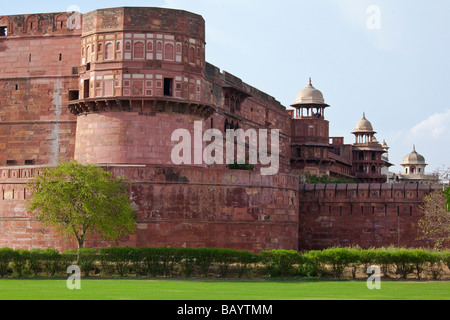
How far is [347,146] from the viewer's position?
80.3m

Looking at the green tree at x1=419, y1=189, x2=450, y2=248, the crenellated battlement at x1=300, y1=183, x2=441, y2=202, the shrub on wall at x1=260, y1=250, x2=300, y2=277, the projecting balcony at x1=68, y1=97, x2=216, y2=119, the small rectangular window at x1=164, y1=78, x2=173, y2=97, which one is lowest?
the shrub on wall at x1=260, y1=250, x2=300, y2=277

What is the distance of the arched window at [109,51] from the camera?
39444 millimetres

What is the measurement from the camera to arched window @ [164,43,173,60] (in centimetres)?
3950

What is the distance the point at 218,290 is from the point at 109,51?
17999mm

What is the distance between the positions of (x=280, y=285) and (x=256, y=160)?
28.2 m

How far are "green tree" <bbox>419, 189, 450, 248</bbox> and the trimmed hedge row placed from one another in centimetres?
920

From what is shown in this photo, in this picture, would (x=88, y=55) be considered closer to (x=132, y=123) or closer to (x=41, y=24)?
(x=132, y=123)

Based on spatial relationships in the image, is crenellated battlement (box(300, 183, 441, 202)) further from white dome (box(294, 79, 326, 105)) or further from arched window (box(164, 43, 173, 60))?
white dome (box(294, 79, 326, 105))

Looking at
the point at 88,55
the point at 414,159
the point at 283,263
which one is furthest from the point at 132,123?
the point at 414,159

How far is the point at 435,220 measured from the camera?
43.2m

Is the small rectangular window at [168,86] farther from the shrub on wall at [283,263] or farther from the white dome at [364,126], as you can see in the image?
the white dome at [364,126]

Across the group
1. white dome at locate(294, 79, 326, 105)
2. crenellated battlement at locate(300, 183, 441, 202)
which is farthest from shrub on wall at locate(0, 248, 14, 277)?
white dome at locate(294, 79, 326, 105)
